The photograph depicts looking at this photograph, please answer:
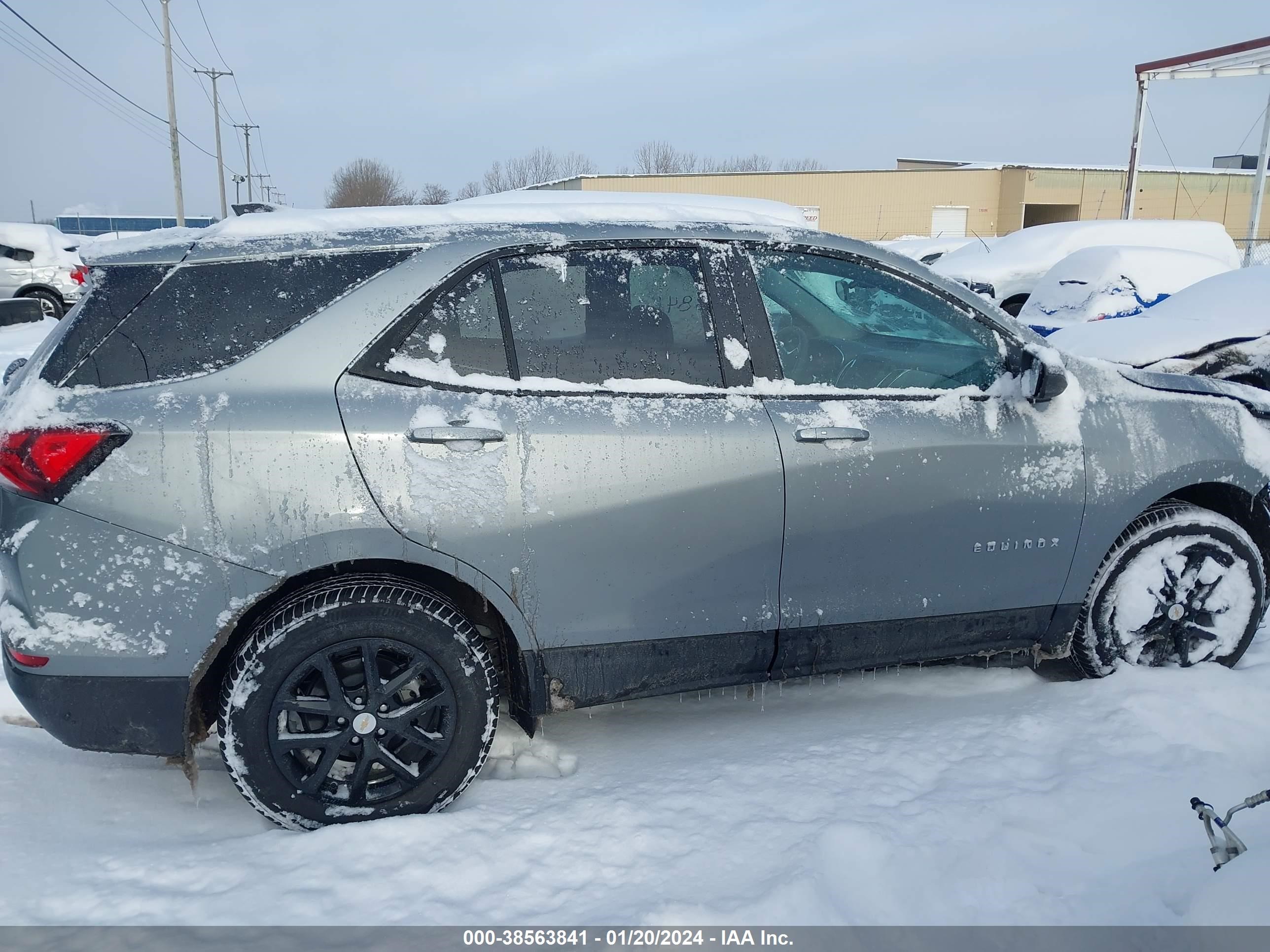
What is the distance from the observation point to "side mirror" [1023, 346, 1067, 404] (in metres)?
3.01

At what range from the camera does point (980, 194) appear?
139 feet

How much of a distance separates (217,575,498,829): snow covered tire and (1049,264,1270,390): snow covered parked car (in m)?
4.04

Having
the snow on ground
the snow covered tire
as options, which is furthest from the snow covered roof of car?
the snow on ground

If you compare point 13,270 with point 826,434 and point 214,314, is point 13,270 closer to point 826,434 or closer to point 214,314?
point 214,314

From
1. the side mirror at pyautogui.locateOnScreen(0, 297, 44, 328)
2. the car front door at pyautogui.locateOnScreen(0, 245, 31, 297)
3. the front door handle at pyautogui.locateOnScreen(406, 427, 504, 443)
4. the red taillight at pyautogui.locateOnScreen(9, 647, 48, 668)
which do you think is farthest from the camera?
the car front door at pyautogui.locateOnScreen(0, 245, 31, 297)

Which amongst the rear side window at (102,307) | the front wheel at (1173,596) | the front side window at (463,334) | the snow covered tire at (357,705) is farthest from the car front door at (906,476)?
the rear side window at (102,307)

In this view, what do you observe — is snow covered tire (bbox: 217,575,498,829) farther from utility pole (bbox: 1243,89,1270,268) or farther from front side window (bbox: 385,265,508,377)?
utility pole (bbox: 1243,89,1270,268)

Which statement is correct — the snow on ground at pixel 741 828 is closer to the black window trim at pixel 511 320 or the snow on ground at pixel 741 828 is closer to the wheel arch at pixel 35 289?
the black window trim at pixel 511 320

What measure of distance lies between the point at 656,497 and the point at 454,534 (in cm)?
61

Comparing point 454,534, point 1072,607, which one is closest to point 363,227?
point 454,534

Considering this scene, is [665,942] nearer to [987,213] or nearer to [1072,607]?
[1072,607]

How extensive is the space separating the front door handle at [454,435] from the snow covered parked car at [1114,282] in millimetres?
7640

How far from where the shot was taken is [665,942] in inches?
87.3

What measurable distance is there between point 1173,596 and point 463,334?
285cm
